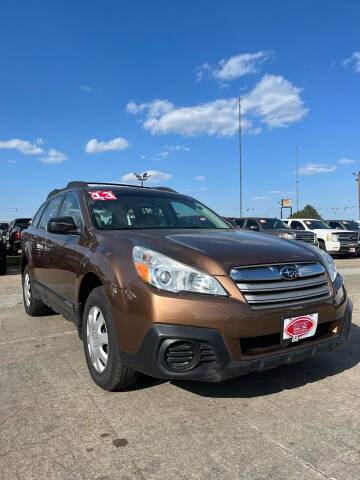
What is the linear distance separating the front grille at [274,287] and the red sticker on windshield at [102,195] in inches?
71.9

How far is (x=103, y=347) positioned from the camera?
301 centimetres

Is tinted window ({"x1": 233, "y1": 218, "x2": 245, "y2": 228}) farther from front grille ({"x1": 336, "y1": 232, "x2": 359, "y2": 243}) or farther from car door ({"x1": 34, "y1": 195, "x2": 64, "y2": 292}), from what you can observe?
car door ({"x1": 34, "y1": 195, "x2": 64, "y2": 292})

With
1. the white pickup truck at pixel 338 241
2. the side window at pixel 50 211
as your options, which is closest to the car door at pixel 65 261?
the side window at pixel 50 211

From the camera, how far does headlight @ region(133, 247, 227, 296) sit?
248 centimetres

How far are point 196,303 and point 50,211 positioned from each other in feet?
10.7

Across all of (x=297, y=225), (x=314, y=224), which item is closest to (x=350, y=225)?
(x=314, y=224)

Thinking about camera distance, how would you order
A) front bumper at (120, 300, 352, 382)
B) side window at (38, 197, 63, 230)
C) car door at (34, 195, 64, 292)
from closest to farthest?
front bumper at (120, 300, 352, 382)
car door at (34, 195, 64, 292)
side window at (38, 197, 63, 230)

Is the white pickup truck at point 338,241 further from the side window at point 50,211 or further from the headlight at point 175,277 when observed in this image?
the headlight at point 175,277

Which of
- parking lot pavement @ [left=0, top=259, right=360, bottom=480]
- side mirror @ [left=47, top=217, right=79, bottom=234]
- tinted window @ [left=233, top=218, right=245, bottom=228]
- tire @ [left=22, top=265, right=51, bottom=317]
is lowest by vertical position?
parking lot pavement @ [left=0, top=259, right=360, bottom=480]

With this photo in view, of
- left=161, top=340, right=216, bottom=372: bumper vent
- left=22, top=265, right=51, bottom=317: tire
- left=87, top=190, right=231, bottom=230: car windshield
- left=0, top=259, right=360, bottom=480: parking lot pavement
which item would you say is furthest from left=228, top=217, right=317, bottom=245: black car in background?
left=161, top=340, right=216, bottom=372: bumper vent

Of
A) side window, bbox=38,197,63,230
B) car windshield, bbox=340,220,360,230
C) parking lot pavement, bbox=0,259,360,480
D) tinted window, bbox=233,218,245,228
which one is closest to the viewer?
parking lot pavement, bbox=0,259,360,480

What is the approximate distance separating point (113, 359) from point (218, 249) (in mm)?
1061

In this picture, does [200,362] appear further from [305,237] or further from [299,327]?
[305,237]

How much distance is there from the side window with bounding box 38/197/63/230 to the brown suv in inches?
51.6
